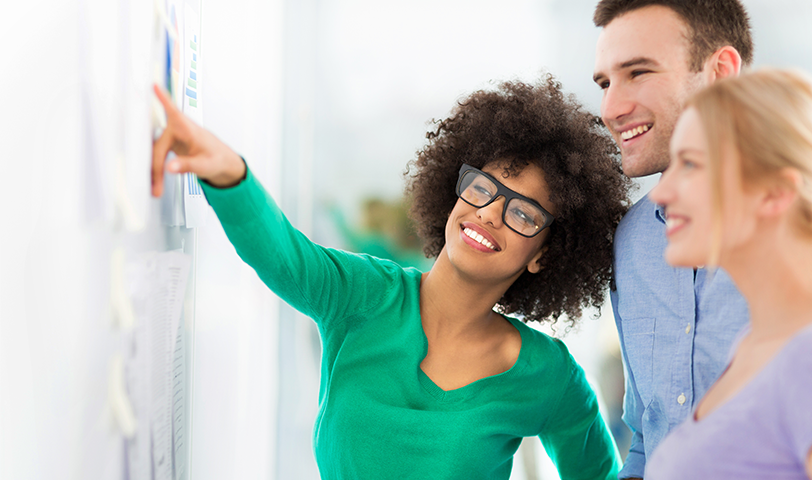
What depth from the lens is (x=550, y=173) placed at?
156 centimetres

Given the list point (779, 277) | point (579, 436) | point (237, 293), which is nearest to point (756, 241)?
point (779, 277)

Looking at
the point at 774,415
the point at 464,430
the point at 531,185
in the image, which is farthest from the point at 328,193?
the point at 774,415

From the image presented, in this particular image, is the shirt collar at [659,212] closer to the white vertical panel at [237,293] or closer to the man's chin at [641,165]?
the man's chin at [641,165]

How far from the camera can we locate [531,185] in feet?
5.03

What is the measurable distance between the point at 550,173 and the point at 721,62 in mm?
483

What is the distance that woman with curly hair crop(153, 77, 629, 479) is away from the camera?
1385 mm

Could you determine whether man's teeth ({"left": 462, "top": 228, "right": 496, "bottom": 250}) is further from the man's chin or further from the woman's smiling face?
the man's chin

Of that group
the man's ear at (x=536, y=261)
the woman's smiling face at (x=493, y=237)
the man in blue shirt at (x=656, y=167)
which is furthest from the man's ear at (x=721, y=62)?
the man's ear at (x=536, y=261)

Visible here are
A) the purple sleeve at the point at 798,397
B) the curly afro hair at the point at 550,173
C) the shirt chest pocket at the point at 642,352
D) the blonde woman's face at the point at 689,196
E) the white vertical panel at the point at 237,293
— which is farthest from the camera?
the white vertical panel at the point at 237,293

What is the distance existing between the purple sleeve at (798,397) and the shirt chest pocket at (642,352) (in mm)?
683

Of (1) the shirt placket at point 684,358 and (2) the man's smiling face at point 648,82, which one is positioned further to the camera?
(2) the man's smiling face at point 648,82

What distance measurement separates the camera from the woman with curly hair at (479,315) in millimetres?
1385

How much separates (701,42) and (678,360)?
2.52ft

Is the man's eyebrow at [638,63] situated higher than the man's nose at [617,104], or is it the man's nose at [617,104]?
the man's eyebrow at [638,63]
